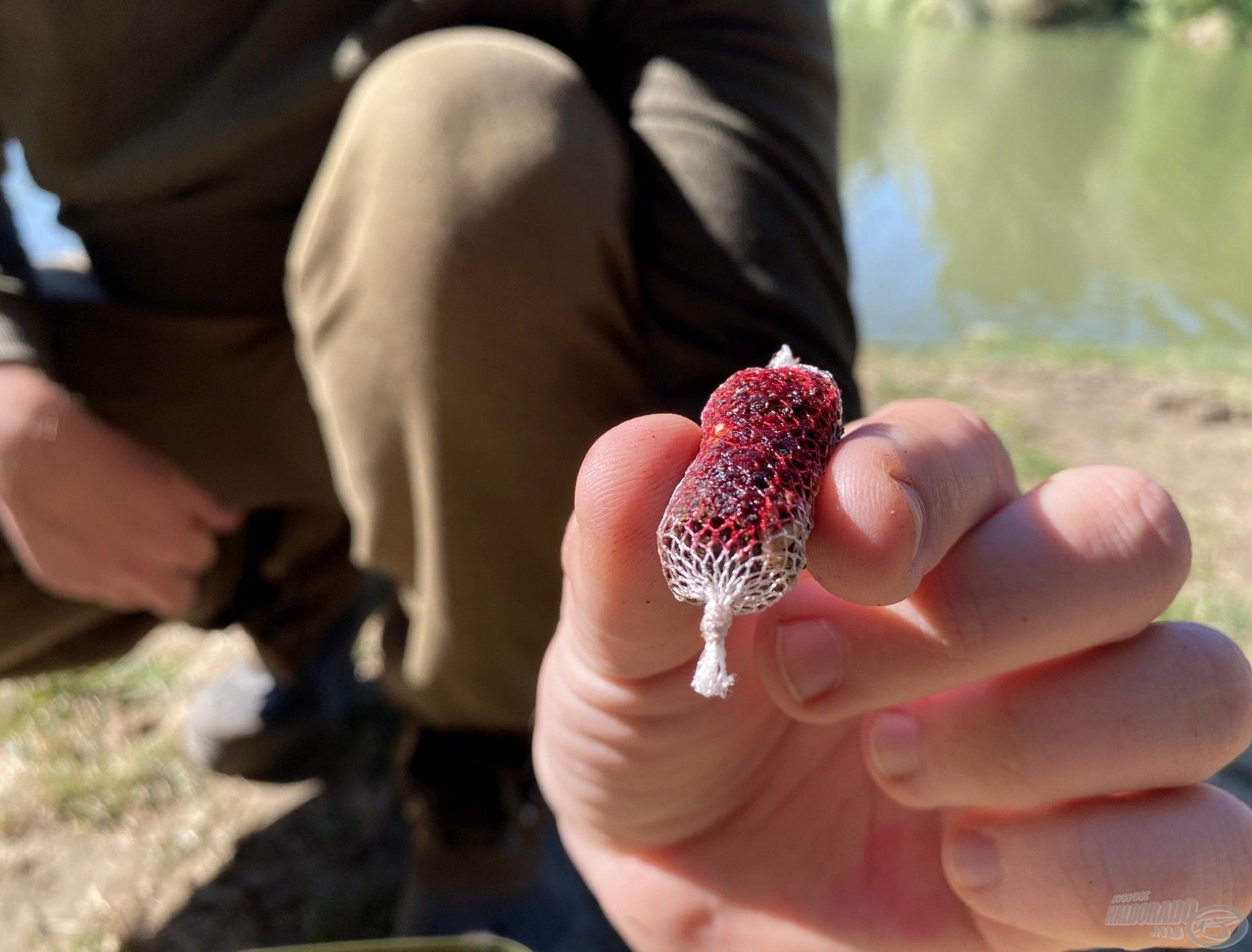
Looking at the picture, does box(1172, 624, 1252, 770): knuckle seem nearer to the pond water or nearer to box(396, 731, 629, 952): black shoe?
box(396, 731, 629, 952): black shoe

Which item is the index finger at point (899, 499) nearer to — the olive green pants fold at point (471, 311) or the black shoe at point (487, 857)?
the olive green pants fold at point (471, 311)

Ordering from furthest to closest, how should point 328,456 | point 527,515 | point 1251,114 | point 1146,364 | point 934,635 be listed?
point 1251,114, point 1146,364, point 328,456, point 527,515, point 934,635

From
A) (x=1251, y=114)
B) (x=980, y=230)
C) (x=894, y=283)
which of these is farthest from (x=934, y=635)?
(x=1251, y=114)

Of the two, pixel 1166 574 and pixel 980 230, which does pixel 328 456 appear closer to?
pixel 1166 574

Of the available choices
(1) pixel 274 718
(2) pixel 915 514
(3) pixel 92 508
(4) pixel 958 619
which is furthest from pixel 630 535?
(1) pixel 274 718

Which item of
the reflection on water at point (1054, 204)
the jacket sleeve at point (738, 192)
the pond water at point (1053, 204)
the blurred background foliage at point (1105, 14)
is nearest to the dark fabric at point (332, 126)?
the jacket sleeve at point (738, 192)

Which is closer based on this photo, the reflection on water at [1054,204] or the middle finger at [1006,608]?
the middle finger at [1006,608]

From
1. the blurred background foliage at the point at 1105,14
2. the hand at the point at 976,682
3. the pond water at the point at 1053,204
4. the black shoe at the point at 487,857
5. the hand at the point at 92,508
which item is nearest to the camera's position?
the hand at the point at 976,682
